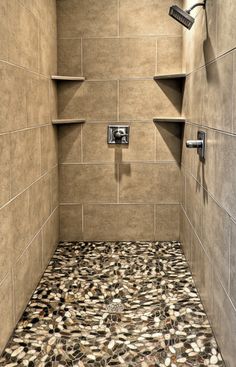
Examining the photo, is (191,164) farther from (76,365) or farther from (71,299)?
(76,365)

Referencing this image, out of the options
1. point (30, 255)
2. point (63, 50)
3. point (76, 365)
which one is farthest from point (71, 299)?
point (63, 50)

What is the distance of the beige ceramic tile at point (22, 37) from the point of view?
2.30m

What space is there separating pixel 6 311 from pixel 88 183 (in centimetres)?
169

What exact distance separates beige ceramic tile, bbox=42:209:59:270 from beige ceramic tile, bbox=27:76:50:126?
29.7 inches

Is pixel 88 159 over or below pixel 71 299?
over

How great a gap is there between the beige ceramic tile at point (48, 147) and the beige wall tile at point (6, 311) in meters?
1.06

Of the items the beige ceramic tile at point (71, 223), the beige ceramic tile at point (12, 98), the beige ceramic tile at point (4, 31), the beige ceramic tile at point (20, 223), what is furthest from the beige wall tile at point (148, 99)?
the beige ceramic tile at point (4, 31)

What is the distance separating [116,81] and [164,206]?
1.10m

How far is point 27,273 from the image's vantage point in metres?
2.62

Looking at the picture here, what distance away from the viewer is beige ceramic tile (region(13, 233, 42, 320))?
240 centimetres

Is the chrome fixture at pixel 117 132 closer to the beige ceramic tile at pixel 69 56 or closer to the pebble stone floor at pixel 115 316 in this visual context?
the beige ceramic tile at pixel 69 56

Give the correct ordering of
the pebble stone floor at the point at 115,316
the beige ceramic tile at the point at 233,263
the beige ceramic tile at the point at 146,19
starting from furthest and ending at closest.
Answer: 1. the beige ceramic tile at the point at 146,19
2. the pebble stone floor at the point at 115,316
3. the beige ceramic tile at the point at 233,263

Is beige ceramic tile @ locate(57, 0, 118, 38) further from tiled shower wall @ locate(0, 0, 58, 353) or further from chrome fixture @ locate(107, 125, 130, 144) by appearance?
chrome fixture @ locate(107, 125, 130, 144)

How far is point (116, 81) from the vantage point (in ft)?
11.8
